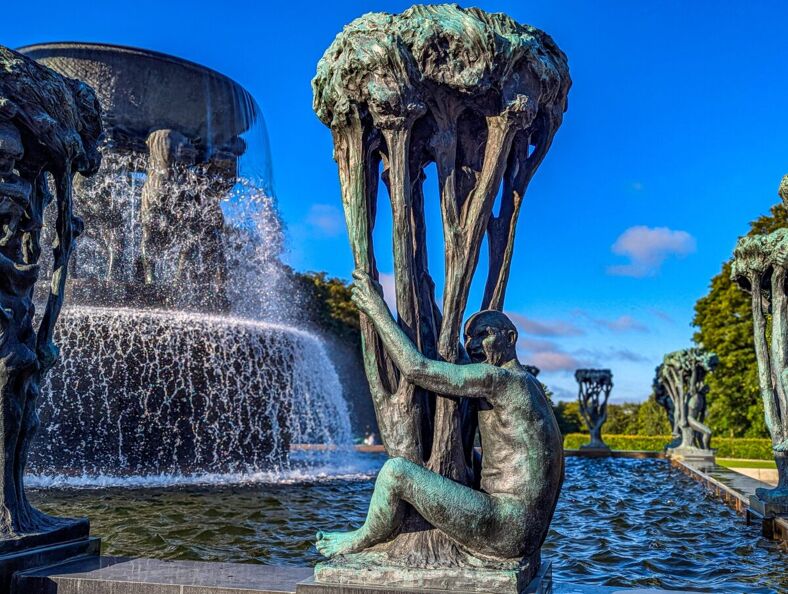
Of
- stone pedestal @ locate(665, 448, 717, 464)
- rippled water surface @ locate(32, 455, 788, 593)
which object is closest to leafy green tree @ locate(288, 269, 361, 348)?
stone pedestal @ locate(665, 448, 717, 464)

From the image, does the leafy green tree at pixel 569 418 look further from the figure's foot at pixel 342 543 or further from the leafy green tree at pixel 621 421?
the figure's foot at pixel 342 543

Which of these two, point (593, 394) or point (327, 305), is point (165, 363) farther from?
point (327, 305)

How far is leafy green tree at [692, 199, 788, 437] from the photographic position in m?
30.5

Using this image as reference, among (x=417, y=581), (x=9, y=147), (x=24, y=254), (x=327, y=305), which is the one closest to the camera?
(x=417, y=581)

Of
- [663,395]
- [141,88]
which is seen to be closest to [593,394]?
[663,395]

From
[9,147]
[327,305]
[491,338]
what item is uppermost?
[327,305]

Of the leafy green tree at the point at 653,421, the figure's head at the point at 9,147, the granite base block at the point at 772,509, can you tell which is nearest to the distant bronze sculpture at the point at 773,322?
the granite base block at the point at 772,509

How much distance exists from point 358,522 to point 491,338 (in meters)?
4.33

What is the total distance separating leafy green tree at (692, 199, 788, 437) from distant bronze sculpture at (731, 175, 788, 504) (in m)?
24.1

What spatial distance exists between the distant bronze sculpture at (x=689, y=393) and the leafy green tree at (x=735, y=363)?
1135 cm

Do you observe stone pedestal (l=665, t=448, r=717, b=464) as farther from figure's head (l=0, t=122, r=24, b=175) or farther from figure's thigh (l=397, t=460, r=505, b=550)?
figure's head (l=0, t=122, r=24, b=175)

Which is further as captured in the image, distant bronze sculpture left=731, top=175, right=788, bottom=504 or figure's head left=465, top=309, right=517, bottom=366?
distant bronze sculpture left=731, top=175, right=788, bottom=504

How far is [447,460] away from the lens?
356 cm

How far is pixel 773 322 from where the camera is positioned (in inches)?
301
